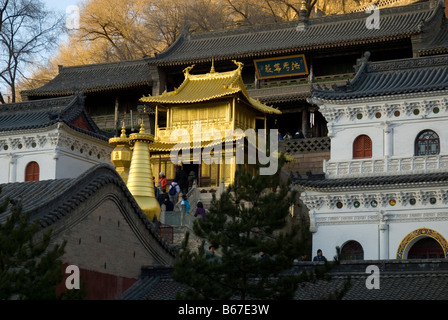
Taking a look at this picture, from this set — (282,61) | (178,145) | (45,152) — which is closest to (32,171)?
(45,152)

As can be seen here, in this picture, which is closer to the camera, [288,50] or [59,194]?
[59,194]

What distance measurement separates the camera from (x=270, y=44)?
46.2 meters

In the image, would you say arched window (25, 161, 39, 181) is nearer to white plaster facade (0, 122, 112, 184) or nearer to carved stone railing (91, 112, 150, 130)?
white plaster facade (0, 122, 112, 184)

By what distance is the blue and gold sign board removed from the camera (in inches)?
1791

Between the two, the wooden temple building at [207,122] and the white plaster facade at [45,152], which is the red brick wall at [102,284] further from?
the wooden temple building at [207,122]

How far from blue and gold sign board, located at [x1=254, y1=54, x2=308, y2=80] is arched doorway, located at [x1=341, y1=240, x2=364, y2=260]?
15.1 m

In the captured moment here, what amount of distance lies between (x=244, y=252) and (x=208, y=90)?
83.1 feet

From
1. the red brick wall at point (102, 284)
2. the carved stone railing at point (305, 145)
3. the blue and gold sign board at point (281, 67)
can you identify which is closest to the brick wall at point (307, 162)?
the carved stone railing at point (305, 145)

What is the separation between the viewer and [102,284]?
63.0 feet

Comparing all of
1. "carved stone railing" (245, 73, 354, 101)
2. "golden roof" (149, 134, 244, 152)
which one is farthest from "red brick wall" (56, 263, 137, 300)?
"carved stone railing" (245, 73, 354, 101)

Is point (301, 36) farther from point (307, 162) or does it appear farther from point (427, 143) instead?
point (427, 143)

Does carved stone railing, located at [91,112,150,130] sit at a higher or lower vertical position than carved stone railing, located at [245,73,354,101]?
lower

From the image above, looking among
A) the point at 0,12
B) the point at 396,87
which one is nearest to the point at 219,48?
the point at 0,12

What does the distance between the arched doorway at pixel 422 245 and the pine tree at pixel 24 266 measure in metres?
17.6
